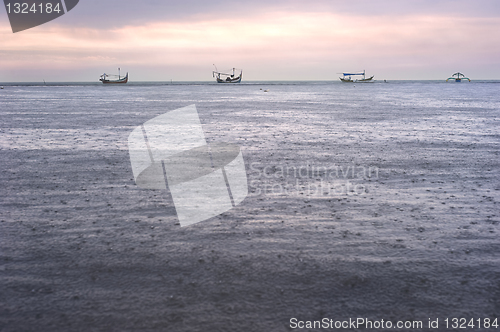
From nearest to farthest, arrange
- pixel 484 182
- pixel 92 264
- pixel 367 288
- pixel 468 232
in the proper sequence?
pixel 367 288 < pixel 92 264 < pixel 468 232 < pixel 484 182

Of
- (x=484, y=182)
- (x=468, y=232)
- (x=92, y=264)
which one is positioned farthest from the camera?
(x=484, y=182)

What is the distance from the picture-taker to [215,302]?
196 inches

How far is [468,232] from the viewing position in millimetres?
7418

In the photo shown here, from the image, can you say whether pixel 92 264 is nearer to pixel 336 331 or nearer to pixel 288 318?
pixel 288 318

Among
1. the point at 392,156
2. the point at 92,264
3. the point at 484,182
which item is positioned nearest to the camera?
the point at 92,264

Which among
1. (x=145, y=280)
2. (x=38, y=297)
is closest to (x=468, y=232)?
(x=145, y=280)

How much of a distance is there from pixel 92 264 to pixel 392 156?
12.1 metres

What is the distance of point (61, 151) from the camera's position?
16.2 metres

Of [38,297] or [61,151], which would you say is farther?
[61,151]

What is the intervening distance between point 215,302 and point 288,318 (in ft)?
3.09

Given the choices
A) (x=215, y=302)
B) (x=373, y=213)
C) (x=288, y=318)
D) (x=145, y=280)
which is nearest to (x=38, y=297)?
(x=145, y=280)

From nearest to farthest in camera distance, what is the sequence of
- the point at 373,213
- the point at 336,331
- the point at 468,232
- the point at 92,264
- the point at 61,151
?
the point at 336,331 → the point at 92,264 → the point at 468,232 → the point at 373,213 → the point at 61,151

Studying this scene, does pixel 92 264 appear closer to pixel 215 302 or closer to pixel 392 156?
pixel 215 302

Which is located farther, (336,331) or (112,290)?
(112,290)
